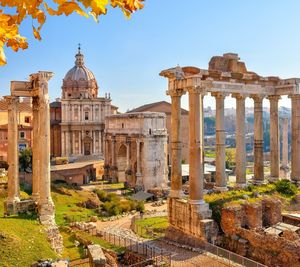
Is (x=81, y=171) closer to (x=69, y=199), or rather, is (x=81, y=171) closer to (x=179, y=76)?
(x=69, y=199)

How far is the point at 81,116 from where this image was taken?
55.1 metres

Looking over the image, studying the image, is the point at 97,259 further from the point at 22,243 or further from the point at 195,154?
the point at 195,154

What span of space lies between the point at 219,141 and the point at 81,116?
37972 millimetres

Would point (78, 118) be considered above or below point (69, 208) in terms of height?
above

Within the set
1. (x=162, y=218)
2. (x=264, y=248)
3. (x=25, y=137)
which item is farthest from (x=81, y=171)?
(x=264, y=248)

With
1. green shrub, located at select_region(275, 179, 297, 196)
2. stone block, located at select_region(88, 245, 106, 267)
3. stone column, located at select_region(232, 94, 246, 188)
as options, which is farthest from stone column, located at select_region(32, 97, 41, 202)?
green shrub, located at select_region(275, 179, 297, 196)

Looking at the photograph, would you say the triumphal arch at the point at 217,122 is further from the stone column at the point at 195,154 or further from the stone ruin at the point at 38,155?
the stone ruin at the point at 38,155

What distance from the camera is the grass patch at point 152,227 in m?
20.2

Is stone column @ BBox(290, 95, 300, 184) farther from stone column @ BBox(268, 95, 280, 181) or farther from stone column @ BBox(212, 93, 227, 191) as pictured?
stone column @ BBox(212, 93, 227, 191)

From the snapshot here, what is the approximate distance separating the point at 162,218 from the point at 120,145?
20.3 metres

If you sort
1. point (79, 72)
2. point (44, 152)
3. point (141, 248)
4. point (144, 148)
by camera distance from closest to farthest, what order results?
point (141, 248) → point (44, 152) → point (144, 148) → point (79, 72)

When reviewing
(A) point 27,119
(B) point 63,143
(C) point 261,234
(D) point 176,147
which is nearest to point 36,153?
(D) point 176,147

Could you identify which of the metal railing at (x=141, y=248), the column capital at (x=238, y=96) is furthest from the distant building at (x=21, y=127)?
the column capital at (x=238, y=96)

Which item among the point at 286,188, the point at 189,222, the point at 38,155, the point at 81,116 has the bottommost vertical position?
the point at 189,222
